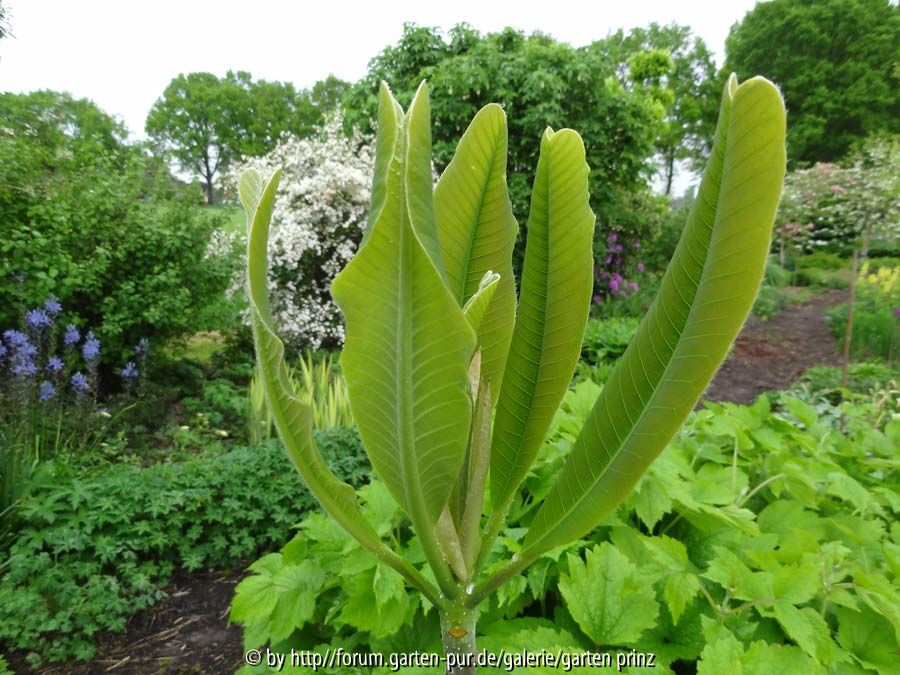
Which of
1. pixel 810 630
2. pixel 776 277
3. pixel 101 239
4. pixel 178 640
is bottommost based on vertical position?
pixel 178 640

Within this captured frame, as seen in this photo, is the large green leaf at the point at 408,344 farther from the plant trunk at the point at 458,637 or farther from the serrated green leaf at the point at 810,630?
the serrated green leaf at the point at 810,630

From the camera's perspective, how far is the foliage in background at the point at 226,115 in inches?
1321

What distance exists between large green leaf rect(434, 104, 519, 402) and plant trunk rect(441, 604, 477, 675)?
0.24 meters

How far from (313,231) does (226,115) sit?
32641 mm

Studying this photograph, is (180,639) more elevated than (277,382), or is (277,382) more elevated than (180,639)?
(277,382)

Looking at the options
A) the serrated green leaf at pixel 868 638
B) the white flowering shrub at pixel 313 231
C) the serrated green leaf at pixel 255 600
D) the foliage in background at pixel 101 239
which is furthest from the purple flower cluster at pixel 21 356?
the serrated green leaf at pixel 868 638

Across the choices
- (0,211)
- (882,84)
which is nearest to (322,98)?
(882,84)

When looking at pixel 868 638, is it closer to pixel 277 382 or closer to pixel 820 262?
pixel 277 382

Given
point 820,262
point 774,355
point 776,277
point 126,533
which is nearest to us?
point 126,533

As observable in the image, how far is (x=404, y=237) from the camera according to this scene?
0.39m

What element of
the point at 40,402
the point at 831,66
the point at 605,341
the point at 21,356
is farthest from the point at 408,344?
the point at 831,66

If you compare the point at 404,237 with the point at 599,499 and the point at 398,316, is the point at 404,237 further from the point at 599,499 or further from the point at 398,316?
the point at 599,499

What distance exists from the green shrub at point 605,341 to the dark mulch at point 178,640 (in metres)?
4.51

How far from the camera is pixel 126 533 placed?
301cm
